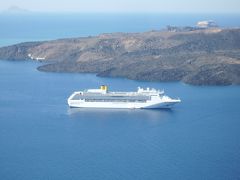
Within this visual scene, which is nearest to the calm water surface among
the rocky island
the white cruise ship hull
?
the white cruise ship hull

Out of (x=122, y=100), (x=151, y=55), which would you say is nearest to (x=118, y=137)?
(x=122, y=100)

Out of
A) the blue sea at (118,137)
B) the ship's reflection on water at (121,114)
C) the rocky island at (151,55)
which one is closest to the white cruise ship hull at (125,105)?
the ship's reflection on water at (121,114)

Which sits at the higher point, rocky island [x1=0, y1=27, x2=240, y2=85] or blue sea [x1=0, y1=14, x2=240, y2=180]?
rocky island [x1=0, y1=27, x2=240, y2=85]

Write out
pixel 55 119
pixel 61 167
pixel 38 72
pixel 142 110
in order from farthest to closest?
pixel 38 72
pixel 142 110
pixel 55 119
pixel 61 167

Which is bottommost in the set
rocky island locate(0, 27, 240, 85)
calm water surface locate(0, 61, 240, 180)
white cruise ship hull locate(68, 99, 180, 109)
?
calm water surface locate(0, 61, 240, 180)

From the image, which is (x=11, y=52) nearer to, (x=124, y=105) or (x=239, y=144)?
(x=124, y=105)

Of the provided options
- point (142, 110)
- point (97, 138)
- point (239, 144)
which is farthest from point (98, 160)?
point (142, 110)

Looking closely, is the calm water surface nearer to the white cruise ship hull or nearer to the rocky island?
the white cruise ship hull
